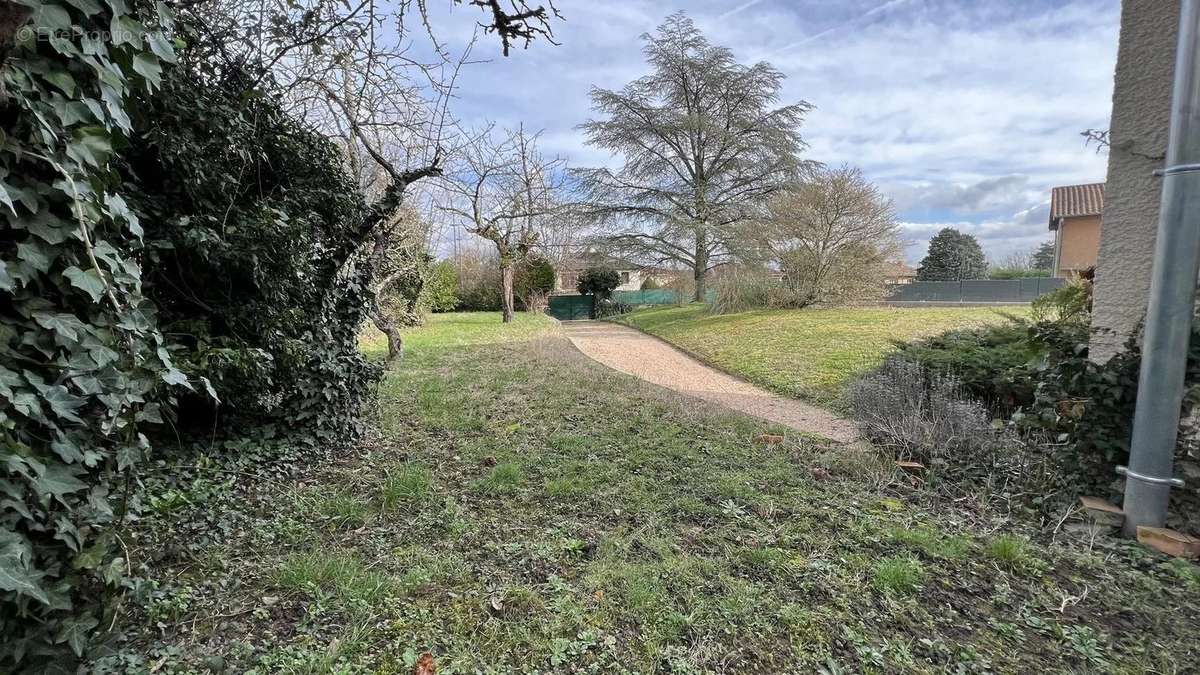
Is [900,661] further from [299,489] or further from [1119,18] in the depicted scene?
[1119,18]

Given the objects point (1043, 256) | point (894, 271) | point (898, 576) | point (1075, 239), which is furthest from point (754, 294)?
point (1043, 256)

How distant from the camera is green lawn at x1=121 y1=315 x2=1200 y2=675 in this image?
5.90 ft

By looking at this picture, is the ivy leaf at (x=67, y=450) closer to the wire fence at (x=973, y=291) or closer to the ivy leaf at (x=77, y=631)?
the ivy leaf at (x=77, y=631)

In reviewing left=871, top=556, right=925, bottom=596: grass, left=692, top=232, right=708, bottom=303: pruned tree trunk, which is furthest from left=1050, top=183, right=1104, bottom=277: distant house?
left=871, top=556, right=925, bottom=596: grass

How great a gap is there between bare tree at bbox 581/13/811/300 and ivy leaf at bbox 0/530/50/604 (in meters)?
18.6

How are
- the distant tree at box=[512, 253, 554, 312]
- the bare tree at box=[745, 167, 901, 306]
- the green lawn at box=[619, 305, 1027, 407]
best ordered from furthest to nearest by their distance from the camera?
the distant tree at box=[512, 253, 554, 312]
the bare tree at box=[745, 167, 901, 306]
the green lawn at box=[619, 305, 1027, 407]

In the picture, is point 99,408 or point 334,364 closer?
point 99,408

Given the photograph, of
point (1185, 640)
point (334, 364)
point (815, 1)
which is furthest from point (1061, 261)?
point (334, 364)

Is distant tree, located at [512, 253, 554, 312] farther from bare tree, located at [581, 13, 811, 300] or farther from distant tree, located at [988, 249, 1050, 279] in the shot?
distant tree, located at [988, 249, 1050, 279]

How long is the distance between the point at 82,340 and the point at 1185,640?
12.7 feet

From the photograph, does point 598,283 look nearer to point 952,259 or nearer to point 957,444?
point 952,259

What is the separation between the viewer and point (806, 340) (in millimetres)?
10523

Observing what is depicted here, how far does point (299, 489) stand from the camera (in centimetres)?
318

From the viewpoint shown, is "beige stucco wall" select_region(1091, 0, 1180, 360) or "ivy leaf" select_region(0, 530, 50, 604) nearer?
"ivy leaf" select_region(0, 530, 50, 604)
